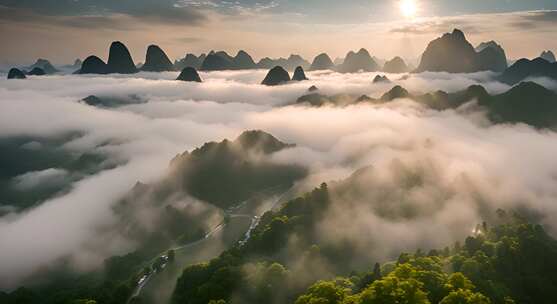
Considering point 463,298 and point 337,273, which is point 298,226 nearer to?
point 337,273

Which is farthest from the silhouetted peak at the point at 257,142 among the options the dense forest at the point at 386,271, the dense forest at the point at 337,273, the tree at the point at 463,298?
the tree at the point at 463,298

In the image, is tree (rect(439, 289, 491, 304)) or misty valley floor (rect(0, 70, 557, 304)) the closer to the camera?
tree (rect(439, 289, 491, 304))

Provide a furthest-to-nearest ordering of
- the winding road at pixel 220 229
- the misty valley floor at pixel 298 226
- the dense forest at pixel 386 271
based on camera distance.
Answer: the winding road at pixel 220 229
the misty valley floor at pixel 298 226
the dense forest at pixel 386 271

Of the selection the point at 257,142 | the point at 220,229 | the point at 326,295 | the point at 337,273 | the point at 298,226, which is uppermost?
the point at 326,295

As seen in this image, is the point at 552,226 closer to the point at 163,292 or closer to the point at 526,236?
the point at 526,236

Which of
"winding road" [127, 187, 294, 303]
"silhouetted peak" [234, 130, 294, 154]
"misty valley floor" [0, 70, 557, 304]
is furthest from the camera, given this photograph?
"silhouetted peak" [234, 130, 294, 154]

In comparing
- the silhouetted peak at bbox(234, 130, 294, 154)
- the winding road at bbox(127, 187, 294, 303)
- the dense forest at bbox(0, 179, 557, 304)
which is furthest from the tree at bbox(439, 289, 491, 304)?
the silhouetted peak at bbox(234, 130, 294, 154)

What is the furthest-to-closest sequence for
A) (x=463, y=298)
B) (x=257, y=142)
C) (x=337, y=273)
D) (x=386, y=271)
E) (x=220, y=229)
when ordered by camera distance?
(x=257, y=142), (x=220, y=229), (x=337, y=273), (x=386, y=271), (x=463, y=298)

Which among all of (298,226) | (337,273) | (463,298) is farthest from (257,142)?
(463,298)

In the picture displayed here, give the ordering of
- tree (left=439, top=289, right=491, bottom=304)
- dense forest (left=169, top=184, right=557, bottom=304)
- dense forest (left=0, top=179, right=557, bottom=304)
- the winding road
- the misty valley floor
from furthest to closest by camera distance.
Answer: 1. the winding road
2. the misty valley floor
3. dense forest (left=169, top=184, right=557, bottom=304)
4. dense forest (left=0, top=179, right=557, bottom=304)
5. tree (left=439, top=289, right=491, bottom=304)

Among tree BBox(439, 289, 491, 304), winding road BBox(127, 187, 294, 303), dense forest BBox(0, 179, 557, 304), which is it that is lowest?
winding road BBox(127, 187, 294, 303)

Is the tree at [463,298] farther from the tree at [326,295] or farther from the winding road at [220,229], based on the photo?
the winding road at [220,229]

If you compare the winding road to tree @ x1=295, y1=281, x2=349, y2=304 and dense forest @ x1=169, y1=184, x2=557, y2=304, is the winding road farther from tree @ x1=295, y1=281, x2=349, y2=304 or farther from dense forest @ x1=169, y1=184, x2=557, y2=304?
tree @ x1=295, y1=281, x2=349, y2=304
